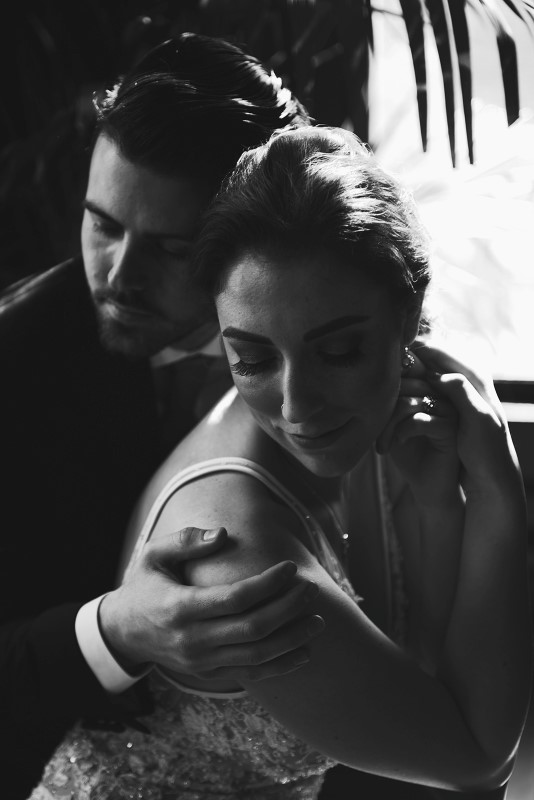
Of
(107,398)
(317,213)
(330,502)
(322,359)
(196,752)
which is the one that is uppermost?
(317,213)

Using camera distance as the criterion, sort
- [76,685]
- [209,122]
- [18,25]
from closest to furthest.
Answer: [76,685]
[209,122]
[18,25]

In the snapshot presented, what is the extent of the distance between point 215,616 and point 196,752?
0.35m

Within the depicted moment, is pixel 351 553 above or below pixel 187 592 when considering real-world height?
below

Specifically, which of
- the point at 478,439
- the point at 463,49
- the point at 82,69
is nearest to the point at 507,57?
the point at 463,49

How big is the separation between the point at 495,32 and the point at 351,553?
75 centimetres

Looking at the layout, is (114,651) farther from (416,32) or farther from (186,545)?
(416,32)

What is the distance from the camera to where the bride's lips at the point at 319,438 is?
871 mm

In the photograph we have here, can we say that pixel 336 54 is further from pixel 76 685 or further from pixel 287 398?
pixel 76 685

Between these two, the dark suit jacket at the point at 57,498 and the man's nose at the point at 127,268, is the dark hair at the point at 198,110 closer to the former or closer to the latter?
the man's nose at the point at 127,268

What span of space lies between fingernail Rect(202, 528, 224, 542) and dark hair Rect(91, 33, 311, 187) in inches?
18.7

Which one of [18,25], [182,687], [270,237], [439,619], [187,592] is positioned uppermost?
[18,25]

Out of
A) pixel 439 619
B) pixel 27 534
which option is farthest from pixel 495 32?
pixel 27 534

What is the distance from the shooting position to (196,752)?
1032 millimetres

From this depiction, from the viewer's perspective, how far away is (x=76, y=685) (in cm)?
95
